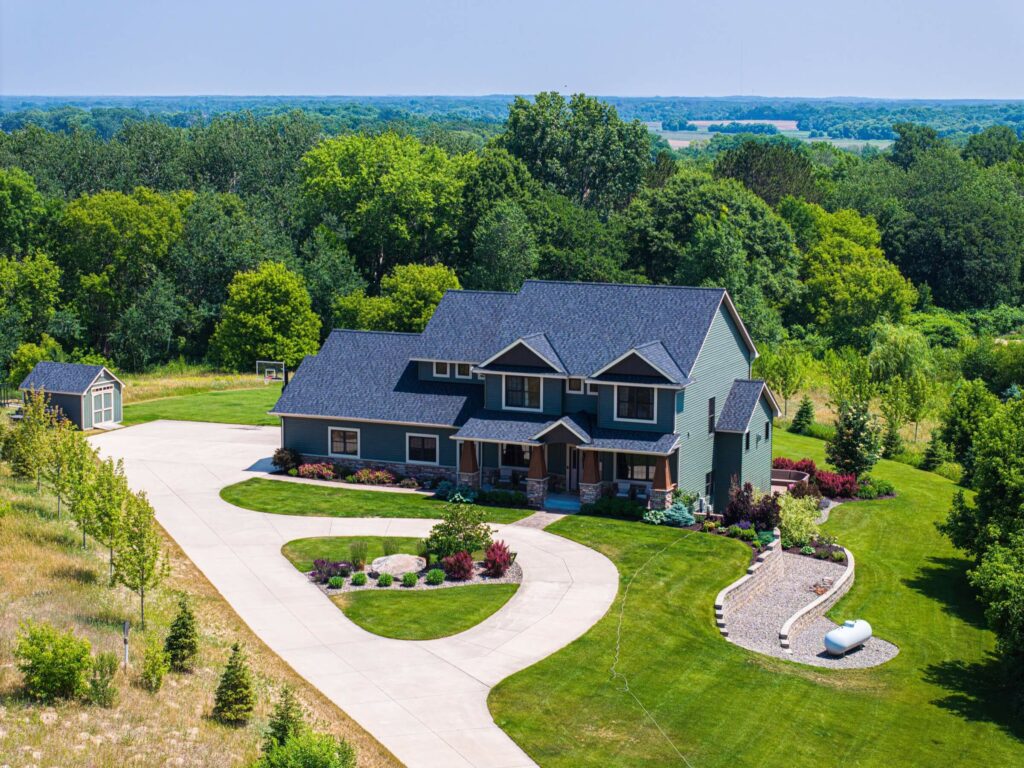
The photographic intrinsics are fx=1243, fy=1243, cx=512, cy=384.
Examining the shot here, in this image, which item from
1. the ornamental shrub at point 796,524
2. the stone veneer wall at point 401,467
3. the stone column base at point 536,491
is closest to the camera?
the ornamental shrub at point 796,524

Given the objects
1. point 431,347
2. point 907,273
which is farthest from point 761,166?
point 431,347

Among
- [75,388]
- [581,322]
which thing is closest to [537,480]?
[581,322]

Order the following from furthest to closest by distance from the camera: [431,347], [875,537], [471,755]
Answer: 1. [431,347]
2. [875,537]
3. [471,755]

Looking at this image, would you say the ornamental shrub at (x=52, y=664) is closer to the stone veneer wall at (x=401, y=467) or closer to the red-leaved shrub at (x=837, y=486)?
the stone veneer wall at (x=401, y=467)

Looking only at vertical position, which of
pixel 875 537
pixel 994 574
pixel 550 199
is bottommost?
pixel 875 537

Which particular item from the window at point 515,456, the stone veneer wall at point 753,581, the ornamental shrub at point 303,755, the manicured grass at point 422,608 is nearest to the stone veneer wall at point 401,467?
the window at point 515,456

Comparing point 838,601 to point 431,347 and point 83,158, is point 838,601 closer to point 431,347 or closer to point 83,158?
point 431,347

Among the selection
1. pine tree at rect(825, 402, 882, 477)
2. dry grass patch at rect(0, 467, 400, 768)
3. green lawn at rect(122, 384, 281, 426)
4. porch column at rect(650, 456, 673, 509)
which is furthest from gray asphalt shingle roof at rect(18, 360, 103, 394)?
pine tree at rect(825, 402, 882, 477)

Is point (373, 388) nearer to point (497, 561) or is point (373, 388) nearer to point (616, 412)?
point (616, 412)
